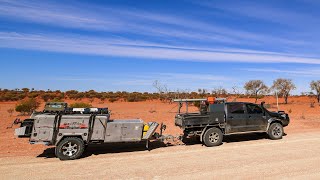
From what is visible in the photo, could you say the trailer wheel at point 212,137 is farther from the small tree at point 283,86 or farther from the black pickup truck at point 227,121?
the small tree at point 283,86

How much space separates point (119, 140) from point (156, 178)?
3.05 meters

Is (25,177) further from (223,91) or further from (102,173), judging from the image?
(223,91)

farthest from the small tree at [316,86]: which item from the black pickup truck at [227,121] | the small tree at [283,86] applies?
the black pickup truck at [227,121]

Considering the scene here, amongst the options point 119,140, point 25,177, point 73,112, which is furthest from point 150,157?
point 25,177

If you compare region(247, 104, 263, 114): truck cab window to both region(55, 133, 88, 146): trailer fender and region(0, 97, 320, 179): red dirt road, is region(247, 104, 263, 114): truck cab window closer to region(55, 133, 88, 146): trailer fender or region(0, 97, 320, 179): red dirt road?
region(0, 97, 320, 179): red dirt road

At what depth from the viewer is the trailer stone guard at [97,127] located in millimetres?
9266

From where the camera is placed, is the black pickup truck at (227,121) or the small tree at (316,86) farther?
the small tree at (316,86)

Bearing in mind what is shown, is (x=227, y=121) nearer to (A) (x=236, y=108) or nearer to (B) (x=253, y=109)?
(A) (x=236, y=108)

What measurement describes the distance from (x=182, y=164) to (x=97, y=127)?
322 centimetres

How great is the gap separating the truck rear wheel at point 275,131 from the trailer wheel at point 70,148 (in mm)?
8049

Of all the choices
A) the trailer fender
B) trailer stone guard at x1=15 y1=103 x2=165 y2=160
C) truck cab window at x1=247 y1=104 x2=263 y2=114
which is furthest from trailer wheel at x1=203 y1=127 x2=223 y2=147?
the trailer fender

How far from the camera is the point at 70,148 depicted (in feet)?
30.8

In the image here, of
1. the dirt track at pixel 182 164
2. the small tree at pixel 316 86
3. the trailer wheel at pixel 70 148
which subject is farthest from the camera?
the small tree at pixel 316 86

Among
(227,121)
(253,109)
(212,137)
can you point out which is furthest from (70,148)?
(253,109)
